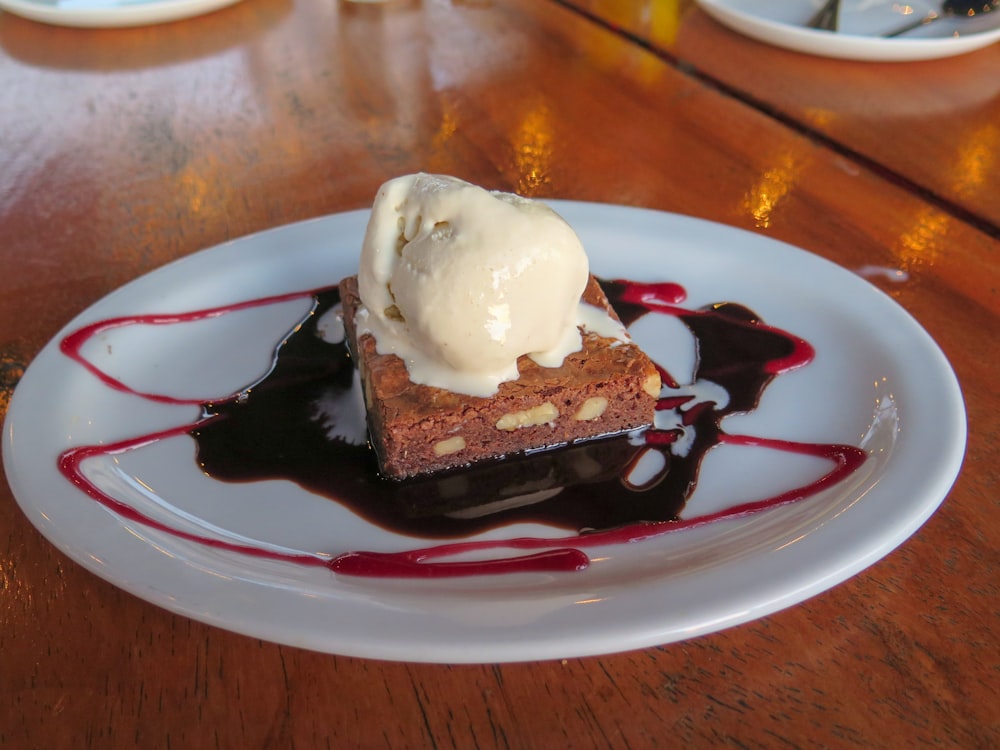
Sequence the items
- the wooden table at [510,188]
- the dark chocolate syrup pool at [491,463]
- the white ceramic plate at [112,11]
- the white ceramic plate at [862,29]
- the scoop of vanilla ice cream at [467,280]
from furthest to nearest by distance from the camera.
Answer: the white ceramic plate at [112,11] < the white ceramic plate at [862,29] < the scoop of vanilla ice cream at [467,280] < the dark chocolate syrup pool at [491,463] < the wooden table at [510,188]

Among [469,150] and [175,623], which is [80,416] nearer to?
Answer: [175,623]

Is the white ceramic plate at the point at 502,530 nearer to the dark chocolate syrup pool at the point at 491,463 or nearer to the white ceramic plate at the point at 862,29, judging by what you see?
the dark chocolate syrup pool at the point at 491,463

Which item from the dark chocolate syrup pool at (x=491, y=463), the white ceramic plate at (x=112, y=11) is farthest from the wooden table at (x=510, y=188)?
the dark chocolate syrup pool at (x=491, y=463)

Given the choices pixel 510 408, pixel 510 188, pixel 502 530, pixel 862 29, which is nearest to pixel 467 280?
pixel 510 408

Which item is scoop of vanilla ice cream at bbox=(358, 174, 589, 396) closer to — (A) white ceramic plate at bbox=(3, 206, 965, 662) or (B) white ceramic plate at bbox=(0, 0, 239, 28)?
(A) white ceramic plate at bbox=(3, 206, 965, 662)

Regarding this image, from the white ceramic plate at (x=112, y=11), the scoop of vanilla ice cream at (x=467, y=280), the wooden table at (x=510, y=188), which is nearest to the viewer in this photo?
the wooden table at (x=510, y=188)

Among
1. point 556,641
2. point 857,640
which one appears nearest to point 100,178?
point 556,641

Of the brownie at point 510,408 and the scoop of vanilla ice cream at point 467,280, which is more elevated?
the scoop of vanilla ice cream at point 467,280
